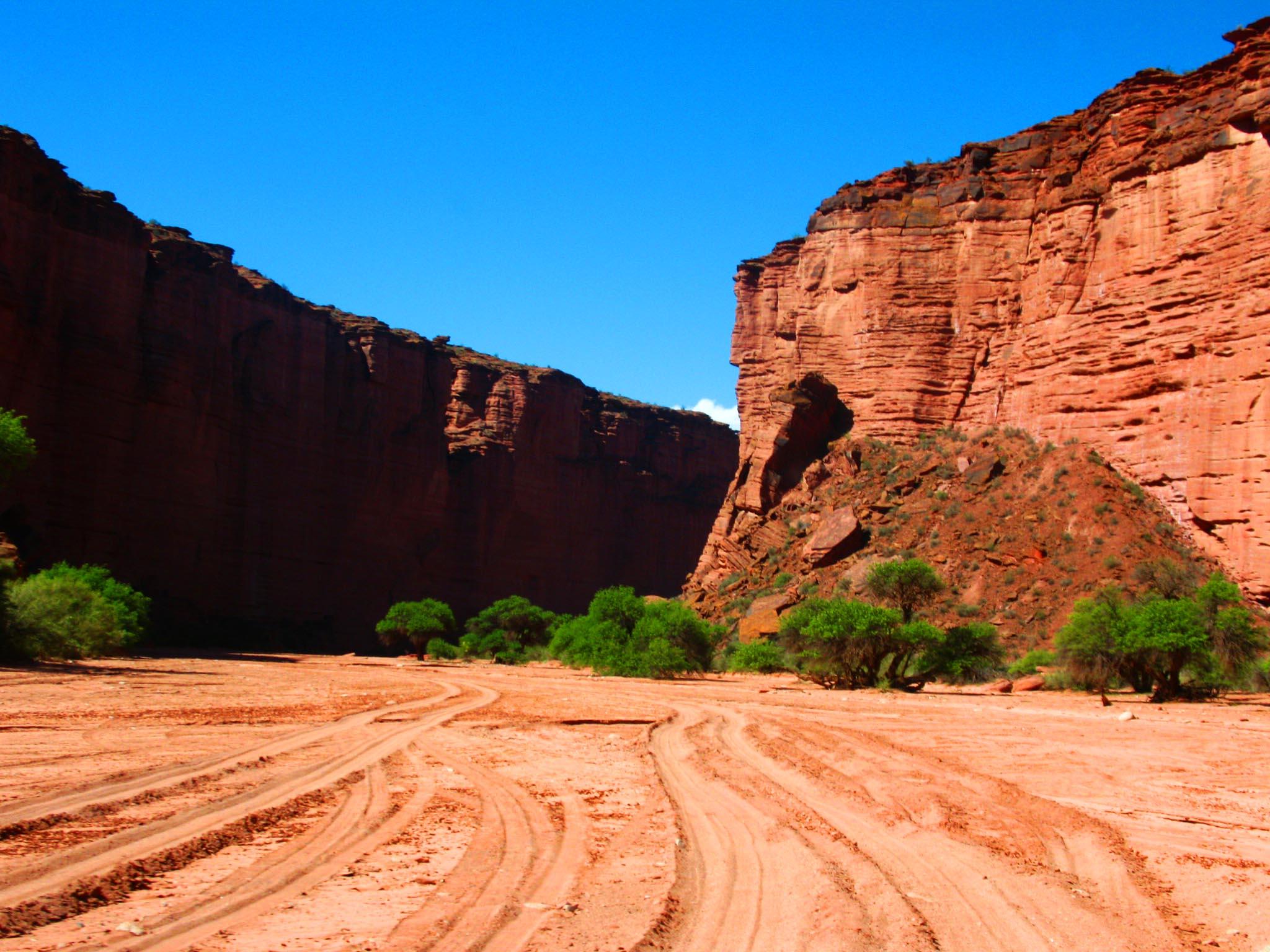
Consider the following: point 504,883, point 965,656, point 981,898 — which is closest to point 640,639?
point 965,656

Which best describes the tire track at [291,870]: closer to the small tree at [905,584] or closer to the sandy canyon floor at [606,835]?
the sandy canyon floor at [606,835]

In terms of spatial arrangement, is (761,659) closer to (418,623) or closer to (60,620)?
(60,620)

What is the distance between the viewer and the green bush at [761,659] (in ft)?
108

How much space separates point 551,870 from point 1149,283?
36740 millimetres

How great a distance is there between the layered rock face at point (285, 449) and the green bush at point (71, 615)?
984 cm

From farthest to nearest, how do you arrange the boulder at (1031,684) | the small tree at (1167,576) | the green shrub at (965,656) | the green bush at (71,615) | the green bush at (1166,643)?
the small tree at (1167,576)
the green shrub at (965,656)
the boulder at (1031,684)
the green bush at (71,615)
the green bush at (1166,643)

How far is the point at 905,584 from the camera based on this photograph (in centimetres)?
3075

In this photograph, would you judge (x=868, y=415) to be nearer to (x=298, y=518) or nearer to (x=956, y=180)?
(x=956, y=180)

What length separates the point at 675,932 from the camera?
479 cm

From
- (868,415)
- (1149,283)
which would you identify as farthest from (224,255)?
(1149,283)

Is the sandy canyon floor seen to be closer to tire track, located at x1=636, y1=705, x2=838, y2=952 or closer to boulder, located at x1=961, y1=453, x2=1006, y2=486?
tire track, located at x1=636, y1=705, x2=838, y2=952

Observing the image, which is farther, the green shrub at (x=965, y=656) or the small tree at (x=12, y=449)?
the green shrub at (x=965, y=656)

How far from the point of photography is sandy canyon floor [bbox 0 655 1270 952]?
4.79 m

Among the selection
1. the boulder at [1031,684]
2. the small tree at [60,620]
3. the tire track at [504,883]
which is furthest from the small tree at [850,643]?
the tire track at [504,883]
